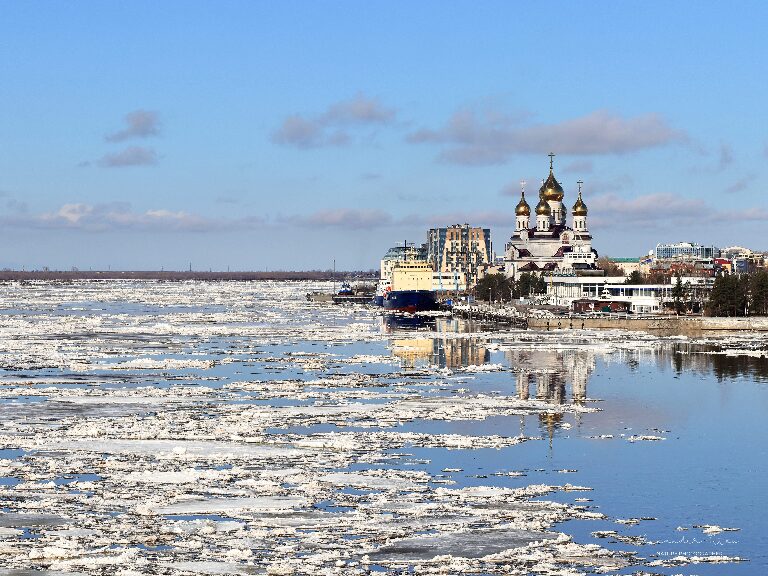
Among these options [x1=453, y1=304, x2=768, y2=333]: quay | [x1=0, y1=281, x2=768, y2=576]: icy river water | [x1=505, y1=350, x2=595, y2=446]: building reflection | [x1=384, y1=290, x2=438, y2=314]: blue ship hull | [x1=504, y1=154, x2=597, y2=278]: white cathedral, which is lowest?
[x1=0, y1=281, x2=768, y2=576]: icy river water

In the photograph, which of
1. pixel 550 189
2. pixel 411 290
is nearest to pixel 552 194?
pixel 550 189

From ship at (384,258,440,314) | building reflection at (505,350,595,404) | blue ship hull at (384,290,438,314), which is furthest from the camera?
ship at (384,258,440,314)

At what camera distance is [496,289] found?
498 ft

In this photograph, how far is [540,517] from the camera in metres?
24.3

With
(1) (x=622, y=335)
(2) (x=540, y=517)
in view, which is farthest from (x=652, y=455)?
(1) (x=622, y=335)

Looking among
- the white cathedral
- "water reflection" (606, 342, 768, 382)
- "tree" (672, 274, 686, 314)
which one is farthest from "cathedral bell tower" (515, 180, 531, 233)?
"water reflection" (606, 342, 768, 382)

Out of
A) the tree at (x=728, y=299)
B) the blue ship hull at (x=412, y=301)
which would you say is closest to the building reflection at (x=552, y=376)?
the tree at (x=728, y=299)

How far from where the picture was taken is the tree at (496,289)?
149625 millimetres

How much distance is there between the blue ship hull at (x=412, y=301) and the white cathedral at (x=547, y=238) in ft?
92.3

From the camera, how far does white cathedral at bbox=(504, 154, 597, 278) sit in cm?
16306

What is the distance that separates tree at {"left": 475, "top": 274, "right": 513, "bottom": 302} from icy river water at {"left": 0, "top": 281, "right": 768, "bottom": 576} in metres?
88.9

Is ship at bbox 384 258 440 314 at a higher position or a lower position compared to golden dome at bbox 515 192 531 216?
lower

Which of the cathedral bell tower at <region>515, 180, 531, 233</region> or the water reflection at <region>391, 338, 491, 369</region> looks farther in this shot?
the cathedral bell tower at <region>515, 180, 531, 233</region>

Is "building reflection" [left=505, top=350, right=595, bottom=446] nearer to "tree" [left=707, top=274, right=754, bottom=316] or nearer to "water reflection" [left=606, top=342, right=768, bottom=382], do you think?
"water reflection" [left=606, top=342, right=768, bottom=382]
